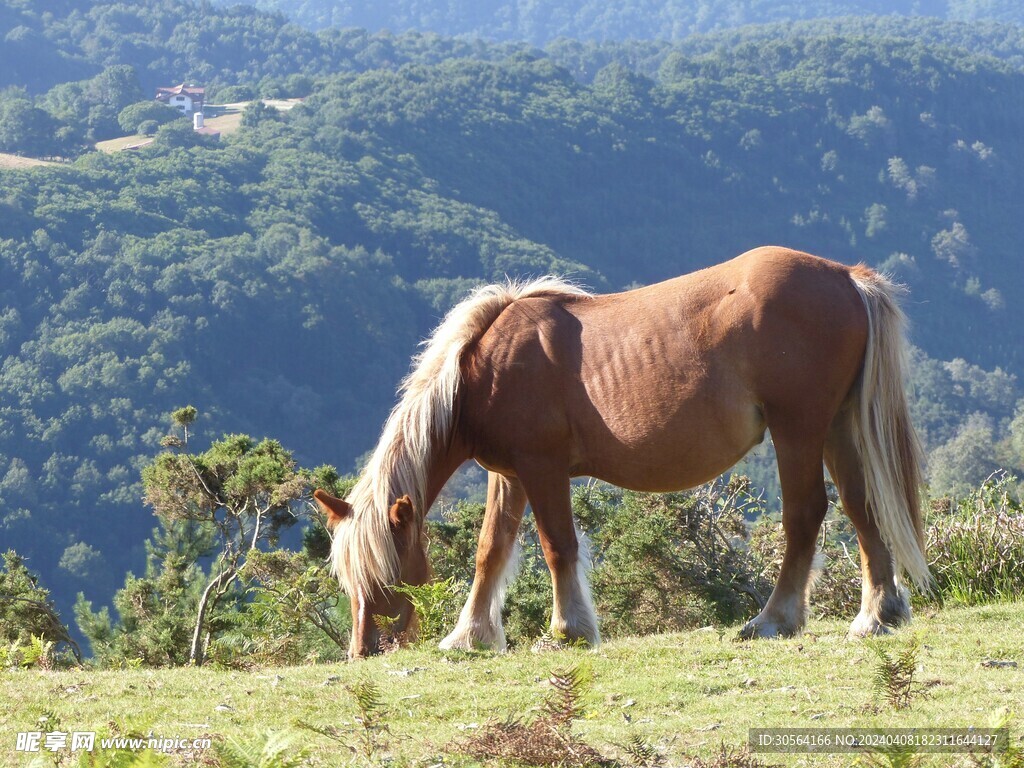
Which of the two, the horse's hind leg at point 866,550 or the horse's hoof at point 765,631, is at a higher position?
the horse's hind leg at point 866,550

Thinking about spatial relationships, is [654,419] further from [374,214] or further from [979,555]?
[374,214]

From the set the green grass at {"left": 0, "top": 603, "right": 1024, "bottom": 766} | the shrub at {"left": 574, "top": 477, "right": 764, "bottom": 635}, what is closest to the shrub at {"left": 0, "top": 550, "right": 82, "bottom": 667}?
the shrub at {"left": 574, "top": 477, "right": 764, "bottom": 635}

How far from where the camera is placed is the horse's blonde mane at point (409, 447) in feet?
20.4

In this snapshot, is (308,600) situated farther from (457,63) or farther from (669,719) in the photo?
(457,63)

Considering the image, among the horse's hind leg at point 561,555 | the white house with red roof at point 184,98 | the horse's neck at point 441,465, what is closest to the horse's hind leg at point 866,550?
the horse's hind leg at point 561,555

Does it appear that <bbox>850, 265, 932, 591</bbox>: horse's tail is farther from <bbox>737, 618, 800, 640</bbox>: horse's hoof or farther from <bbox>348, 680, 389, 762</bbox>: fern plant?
<bbox>348, 680, 389, 762</bbox>: fern plant

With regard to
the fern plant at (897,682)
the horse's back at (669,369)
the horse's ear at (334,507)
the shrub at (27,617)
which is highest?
the horse's back at (669,369)

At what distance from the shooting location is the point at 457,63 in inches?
5522

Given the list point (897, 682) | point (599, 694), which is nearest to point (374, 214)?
point (599, 694)

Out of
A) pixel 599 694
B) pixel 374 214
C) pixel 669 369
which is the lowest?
pixel 374 214

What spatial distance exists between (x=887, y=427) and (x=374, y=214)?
10035 cm

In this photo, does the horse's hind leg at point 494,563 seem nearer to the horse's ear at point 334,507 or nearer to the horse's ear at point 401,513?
the horse's ear at point 401,513

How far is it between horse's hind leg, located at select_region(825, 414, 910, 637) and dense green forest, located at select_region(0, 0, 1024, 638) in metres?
32.7

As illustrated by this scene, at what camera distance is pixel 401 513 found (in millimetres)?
6223
